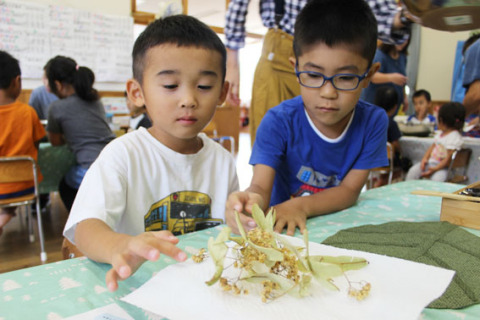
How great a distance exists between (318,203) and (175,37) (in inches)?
22.9

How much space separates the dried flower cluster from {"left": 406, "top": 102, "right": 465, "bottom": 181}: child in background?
8.80 ft

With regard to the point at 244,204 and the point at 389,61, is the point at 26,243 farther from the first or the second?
the point at 389,61

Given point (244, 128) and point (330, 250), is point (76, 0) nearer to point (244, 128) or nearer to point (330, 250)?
point (330, 250)

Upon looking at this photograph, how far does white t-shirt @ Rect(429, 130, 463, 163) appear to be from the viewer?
2.72 meters

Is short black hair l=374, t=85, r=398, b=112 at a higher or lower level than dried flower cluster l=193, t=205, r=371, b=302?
higher

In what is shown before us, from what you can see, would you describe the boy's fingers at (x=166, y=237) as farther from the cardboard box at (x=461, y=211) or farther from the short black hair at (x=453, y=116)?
the short black hair at (x=453, y=116)

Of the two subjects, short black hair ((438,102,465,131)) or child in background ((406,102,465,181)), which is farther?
short black hair ((438,102,465,131))

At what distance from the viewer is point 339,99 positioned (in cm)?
100

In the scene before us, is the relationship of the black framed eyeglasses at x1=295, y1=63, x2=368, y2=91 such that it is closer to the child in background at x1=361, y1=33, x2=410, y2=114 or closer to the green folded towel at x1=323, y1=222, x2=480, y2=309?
the green folded towel at x1=323, y1=222, x2=480, y2=309

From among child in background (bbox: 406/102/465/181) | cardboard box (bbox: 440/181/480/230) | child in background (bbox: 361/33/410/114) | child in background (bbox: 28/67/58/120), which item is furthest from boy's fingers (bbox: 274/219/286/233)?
child in background (bbox: 28/67/58/120)

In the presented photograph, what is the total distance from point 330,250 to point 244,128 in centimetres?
1129

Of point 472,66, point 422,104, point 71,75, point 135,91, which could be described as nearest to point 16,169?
point 71,75

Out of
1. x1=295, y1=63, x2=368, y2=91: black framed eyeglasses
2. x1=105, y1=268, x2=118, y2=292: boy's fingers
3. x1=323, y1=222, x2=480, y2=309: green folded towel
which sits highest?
x1=295, y1=63, x2=368, y2=91: black framed eyeglasses

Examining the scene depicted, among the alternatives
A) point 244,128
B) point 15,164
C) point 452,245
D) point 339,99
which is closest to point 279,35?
point 339,99
